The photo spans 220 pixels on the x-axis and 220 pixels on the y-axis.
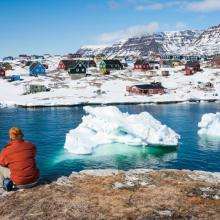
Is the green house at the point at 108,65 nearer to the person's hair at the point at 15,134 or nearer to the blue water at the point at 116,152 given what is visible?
the blue water at the point at 116,152

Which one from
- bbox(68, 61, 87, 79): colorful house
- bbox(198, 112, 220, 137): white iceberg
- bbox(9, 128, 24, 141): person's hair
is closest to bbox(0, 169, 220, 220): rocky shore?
bbox(9, 128, 24, 141): person's hair

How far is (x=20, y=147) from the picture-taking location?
505 inches

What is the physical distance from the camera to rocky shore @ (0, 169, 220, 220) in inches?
438

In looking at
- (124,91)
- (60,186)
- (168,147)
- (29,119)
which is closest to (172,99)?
(124,91)

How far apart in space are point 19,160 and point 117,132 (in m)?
30.5

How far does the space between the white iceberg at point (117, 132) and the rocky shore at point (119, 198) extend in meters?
24.6

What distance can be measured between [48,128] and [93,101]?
116 feet

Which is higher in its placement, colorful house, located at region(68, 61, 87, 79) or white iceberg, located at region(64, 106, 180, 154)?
colorful house, located at region(68, 61, 87, 79)

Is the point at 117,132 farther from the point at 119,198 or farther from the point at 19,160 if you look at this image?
the point at 119,198

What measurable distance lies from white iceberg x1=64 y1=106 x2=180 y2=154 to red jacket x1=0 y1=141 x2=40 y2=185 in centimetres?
2565

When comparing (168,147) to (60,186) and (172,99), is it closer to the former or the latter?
(60,186)

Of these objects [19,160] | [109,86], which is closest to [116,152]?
[19,160]

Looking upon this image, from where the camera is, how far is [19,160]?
12.7m

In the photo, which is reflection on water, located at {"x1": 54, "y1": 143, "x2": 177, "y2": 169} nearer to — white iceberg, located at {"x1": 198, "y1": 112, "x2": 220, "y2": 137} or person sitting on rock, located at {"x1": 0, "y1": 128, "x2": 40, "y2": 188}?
white iceberg, located at {"x1": 198, "y1": 112, "x2": 220, "y2": 137}
